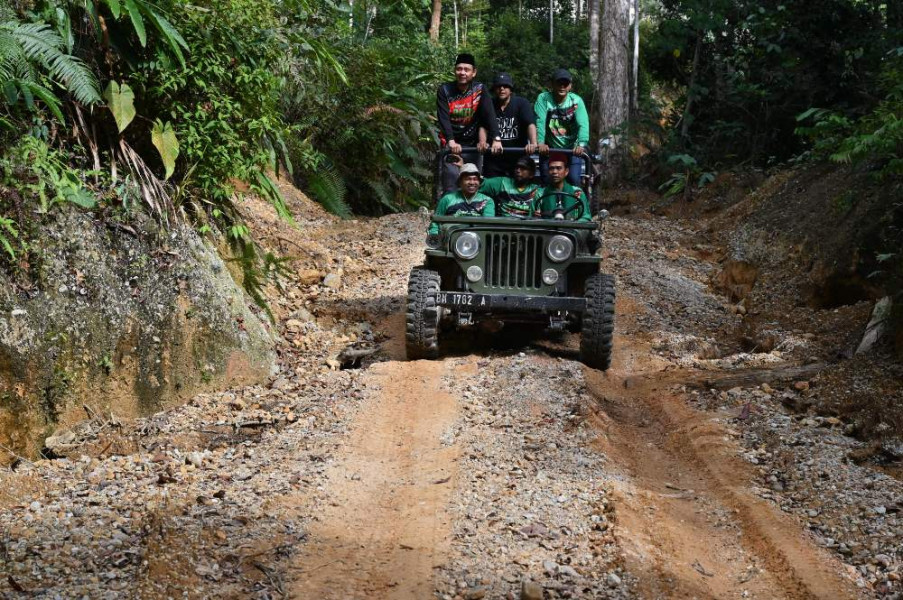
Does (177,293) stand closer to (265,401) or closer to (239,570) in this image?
(265,401)

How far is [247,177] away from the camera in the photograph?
855cm

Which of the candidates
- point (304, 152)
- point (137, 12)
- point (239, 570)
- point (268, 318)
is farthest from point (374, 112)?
point (239, 570)

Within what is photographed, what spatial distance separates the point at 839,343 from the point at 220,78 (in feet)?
21.2

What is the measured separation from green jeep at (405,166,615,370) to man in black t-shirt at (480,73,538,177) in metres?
1.15

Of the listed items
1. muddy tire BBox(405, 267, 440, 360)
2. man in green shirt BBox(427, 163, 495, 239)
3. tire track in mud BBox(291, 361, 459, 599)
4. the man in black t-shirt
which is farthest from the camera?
the man in black t-shirt

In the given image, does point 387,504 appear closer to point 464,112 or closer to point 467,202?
point 467,202

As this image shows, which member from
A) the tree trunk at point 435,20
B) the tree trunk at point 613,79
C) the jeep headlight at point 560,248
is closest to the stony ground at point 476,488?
the jeep headlight at point 560,248

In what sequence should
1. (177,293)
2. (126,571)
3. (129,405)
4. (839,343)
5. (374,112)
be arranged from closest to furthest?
1. (126,571)
2. (129,405)
3. (177,293)
4. (839,343)
5. (374,112)

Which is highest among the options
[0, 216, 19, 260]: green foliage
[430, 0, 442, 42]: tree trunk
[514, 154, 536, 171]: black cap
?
[430, 0, 442, 42]: tree trunk

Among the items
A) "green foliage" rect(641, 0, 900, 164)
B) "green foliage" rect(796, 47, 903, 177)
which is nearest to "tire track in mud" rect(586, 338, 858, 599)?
"green foliage" rect(796, 47, 903, 177)

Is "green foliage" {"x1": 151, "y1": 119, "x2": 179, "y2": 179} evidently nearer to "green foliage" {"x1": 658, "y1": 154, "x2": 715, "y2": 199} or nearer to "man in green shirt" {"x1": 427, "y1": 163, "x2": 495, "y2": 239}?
"man in green shirt" {"x1": 427, "y1": 163, "x2": 495, "y2": 239}

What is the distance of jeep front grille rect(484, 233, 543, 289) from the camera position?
8.73 m

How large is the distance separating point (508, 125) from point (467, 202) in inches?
46.1

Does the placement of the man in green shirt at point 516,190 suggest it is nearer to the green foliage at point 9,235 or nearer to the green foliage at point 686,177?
the green foliage at point 9,235
